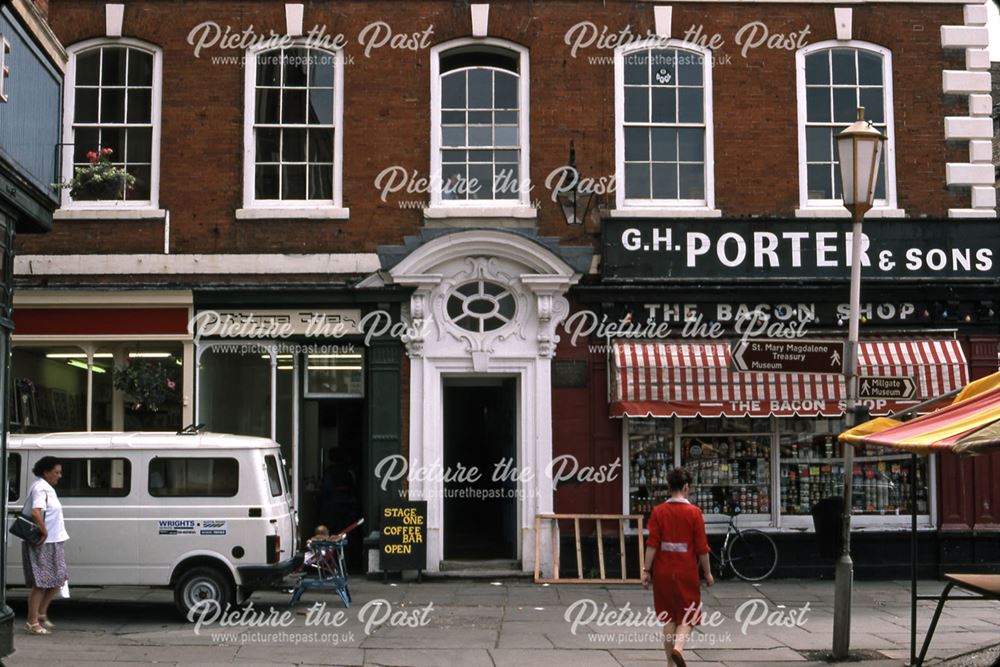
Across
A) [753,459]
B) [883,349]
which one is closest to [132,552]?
[753,459]

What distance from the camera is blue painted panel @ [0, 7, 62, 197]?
33.1 ft

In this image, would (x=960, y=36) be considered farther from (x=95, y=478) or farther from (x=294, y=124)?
(x=95, y=478)

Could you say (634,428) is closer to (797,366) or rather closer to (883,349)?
(883,349)

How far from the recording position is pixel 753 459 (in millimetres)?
16875

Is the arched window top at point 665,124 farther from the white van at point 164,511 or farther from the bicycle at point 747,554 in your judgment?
the white van at point 164,511

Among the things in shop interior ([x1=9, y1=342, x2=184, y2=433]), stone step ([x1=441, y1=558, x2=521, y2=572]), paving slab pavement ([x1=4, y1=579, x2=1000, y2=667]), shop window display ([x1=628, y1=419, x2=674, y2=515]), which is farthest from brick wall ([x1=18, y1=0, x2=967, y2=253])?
paving slab pavement ([x1=4, y1=579, x2=1000, y2=667])

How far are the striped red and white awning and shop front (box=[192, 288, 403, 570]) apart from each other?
3296 mm

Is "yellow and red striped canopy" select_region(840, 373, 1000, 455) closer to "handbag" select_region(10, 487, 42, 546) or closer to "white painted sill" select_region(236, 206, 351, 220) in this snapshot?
"handbag" select_region(10, 487, 42, 546)

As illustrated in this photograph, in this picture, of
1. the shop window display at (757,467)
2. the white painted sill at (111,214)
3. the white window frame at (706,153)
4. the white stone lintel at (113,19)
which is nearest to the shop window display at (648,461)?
the shop window display at (757,467)

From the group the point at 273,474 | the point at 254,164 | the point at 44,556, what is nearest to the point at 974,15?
the point at 254,164

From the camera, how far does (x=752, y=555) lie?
16.2 m

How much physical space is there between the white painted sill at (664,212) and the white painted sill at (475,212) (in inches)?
48.3

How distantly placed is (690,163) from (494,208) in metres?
2.99

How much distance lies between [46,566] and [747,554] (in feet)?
30.0
